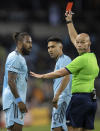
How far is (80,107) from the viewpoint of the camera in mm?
8859

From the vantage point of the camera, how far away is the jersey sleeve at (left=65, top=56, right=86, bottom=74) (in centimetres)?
863

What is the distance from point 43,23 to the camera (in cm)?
2619

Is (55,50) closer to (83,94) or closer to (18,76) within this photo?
(18,76)

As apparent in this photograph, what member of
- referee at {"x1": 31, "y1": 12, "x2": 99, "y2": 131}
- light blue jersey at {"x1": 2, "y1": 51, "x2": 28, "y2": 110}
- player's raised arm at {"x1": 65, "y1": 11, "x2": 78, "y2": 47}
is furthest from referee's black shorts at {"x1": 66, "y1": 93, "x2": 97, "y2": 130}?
player's raised arm at {"x1": 65, "y1": 11, "x2": 78, "y2": 47}

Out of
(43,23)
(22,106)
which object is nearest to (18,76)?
(22,106)

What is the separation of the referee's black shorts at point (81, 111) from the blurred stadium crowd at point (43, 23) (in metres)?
12.9

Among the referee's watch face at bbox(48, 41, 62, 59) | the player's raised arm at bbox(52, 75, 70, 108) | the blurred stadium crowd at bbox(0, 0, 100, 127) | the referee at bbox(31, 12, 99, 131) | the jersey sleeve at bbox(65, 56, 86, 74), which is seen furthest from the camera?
the blurred stadium crowd at bbox(0, 0, 100, 127)

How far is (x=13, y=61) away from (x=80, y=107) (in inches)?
54.5

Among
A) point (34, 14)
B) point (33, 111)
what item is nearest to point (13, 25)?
point (34, 14)

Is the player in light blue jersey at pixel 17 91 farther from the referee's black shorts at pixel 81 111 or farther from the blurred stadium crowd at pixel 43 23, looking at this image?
the blurred stadium crowd at pixel 43 23

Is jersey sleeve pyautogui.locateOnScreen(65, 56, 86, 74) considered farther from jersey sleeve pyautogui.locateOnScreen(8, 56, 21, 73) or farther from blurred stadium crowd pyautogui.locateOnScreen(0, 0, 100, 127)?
blurred stadium crowd pyautogui.locateOnScreen(0, 0, 100, 127)

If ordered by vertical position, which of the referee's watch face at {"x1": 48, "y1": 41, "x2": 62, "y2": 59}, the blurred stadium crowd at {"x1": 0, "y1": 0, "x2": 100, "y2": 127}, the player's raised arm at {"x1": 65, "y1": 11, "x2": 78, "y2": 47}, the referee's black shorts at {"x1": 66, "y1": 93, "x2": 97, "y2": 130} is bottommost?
the referee's black shorts at {"x1": 66, "y1": 93, "x2": 97, "y2": 130}

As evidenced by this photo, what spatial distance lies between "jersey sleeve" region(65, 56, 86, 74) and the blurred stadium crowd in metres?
13.1

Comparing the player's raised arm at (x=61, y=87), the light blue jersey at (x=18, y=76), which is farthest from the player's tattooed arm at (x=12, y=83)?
the player's raised arm at (x=61, y=87)
